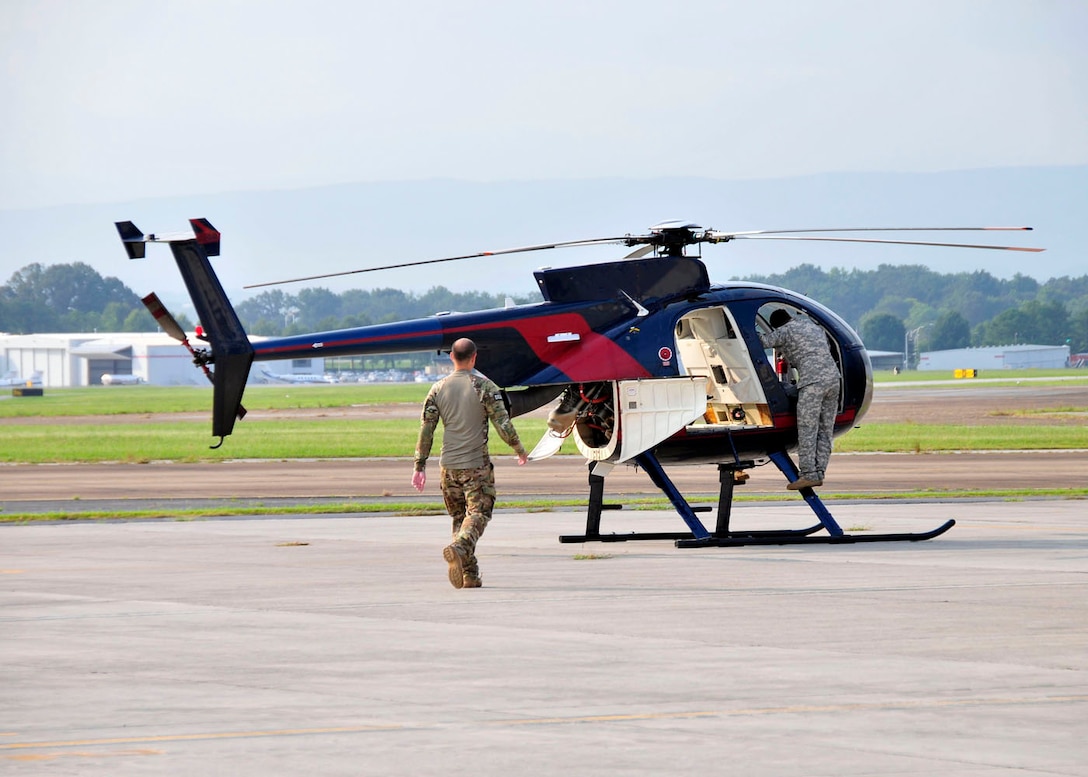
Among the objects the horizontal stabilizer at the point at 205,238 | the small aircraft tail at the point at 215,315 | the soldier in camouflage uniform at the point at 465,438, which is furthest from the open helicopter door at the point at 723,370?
the horizontal stabilizer at the point at 205,238

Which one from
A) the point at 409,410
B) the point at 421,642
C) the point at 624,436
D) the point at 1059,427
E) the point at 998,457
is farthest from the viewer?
the point at 409,410

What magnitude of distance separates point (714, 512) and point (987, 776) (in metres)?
15.0

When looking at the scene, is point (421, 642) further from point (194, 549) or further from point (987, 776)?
point (194, 549)

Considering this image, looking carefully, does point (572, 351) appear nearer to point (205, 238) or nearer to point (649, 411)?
point (649, 411)

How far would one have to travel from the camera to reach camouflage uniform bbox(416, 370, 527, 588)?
44.0ft

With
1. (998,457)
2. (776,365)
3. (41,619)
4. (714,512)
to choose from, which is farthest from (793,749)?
(998,457)

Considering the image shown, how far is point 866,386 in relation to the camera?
1792cm

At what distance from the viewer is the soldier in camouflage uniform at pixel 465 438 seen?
13383mm

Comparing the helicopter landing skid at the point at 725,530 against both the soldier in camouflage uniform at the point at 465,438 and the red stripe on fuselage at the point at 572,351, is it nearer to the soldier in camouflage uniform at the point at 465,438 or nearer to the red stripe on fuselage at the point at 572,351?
the red stripe on fuselage at the point at 572,351

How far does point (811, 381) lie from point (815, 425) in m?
0.50

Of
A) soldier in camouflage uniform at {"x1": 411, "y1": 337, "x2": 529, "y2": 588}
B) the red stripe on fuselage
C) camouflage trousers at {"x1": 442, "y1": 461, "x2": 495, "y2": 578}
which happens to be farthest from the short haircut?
camouflage trousers at {"x1": 442, "y1": 461, "x2": 495, "y2": 578}

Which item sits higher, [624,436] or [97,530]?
[624,436]

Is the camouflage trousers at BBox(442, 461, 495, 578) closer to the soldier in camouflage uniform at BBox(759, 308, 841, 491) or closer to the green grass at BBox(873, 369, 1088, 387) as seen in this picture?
the soldier in camouflage uniform at BBox(759, 308, 841, 491)

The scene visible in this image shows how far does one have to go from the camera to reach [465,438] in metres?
13.5
